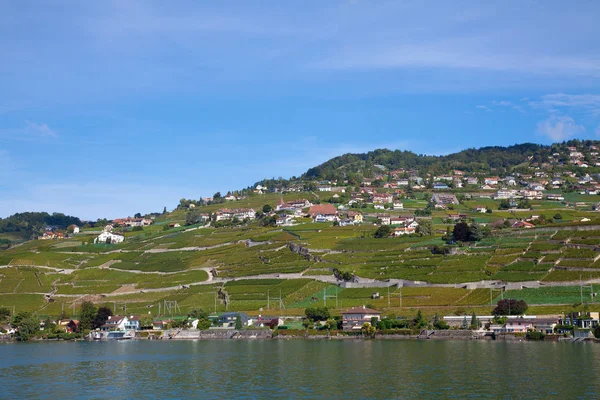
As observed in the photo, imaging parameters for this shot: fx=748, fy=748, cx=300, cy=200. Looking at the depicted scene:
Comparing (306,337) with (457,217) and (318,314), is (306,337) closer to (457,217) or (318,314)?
(318,314)

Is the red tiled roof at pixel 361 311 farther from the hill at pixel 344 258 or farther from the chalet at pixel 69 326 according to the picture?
the chalet at pixel 69 326

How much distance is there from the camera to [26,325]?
8812cm

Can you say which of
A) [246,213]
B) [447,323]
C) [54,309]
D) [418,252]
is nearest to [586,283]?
[447,323]

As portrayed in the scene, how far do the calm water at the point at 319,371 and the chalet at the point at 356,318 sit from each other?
8.15m

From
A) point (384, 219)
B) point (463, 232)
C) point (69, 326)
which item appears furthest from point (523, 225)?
point (69, 326)

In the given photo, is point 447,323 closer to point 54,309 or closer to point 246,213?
point 54,309

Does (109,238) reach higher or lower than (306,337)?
higher

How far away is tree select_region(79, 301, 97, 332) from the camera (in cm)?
9081

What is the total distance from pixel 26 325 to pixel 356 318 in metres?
39.9

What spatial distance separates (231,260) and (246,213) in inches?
1891

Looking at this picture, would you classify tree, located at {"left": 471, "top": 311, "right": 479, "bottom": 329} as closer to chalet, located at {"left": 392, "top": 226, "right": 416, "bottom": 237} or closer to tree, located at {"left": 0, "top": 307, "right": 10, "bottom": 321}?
chalet, located at {"left": 392, "top": 226, "right": 416, "bottom": 237}

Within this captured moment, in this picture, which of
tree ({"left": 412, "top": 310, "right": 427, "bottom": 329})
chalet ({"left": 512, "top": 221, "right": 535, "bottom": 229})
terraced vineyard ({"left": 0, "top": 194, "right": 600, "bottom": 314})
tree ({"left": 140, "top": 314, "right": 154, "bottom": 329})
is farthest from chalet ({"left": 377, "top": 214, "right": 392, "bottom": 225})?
tree ({"left": 412, "top": 310, "right": 427, "bottom": 329})

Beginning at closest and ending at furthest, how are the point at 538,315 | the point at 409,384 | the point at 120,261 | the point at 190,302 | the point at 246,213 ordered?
the point at 409,384 → the point at 538,315 → the point at 190,302 → the point at 120,261 → the point at 246,213

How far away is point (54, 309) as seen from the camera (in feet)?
329
